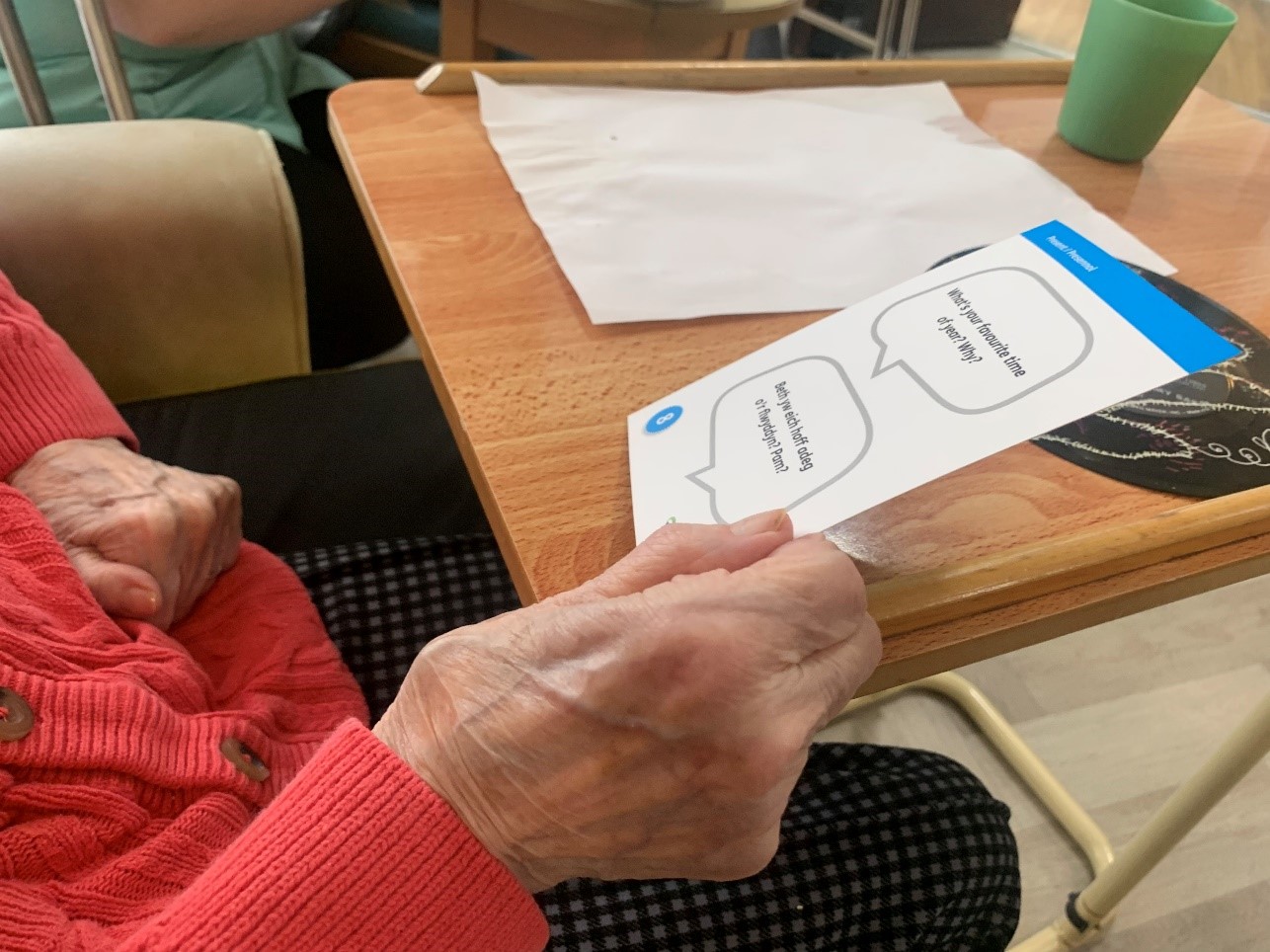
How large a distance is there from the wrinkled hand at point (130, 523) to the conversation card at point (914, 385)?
0.31 meters

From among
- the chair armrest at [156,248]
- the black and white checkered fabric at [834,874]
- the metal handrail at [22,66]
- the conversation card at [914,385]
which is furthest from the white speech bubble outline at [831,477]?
the metal handrail at [22,66]

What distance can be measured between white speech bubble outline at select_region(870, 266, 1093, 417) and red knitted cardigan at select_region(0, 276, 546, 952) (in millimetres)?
262

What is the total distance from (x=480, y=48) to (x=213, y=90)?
43 cm

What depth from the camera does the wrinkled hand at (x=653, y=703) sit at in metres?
0.34

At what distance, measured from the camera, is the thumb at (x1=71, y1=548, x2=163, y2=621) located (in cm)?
54

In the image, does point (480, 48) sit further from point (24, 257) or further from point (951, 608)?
point (951, 608)

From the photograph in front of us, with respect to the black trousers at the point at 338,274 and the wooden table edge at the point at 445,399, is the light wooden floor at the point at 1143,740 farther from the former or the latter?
the wooden table edge at the point at 445,399

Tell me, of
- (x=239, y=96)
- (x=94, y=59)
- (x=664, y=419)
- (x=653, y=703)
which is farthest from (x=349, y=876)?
(x=239, y=96)

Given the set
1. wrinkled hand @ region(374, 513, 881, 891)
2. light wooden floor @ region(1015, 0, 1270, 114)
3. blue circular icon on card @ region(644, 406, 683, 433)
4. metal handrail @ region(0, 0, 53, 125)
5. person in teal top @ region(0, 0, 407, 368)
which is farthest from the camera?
light wooden floor @ region(1015, 0, 1270, 114)

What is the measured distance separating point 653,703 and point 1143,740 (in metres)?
1.06

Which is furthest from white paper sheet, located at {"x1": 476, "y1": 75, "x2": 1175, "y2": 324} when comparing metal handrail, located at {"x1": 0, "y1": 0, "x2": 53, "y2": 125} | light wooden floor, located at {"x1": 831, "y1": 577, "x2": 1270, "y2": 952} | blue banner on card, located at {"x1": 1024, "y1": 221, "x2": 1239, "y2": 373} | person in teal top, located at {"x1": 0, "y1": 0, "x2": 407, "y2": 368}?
light wooden floor, located at {"x1": 831, "y1": 577, "x2": 1270, "y2": 952}

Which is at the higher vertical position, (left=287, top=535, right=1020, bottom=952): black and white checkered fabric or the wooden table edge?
the wooden table edge

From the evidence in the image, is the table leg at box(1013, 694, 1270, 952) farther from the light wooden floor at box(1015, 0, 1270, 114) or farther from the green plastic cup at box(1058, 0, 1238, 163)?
the light wooden floor at box(1015, 0, 1270, 114)

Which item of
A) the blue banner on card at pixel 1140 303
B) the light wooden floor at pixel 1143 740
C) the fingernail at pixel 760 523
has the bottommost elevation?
the light wooden floor at pixel 1143 740
